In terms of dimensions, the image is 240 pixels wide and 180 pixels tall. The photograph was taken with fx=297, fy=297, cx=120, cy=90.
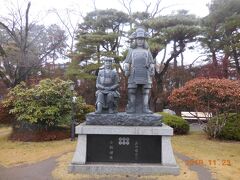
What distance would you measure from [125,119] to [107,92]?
0.97 m

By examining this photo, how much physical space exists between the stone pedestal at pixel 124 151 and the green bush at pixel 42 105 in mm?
5747

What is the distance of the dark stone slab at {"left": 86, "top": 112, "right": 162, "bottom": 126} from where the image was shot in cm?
737

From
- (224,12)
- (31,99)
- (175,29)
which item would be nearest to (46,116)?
(31,99)

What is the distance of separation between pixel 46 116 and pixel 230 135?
7926 millimetres

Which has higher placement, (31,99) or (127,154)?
(31,99)

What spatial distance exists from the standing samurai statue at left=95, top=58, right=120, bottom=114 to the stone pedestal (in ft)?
2.37

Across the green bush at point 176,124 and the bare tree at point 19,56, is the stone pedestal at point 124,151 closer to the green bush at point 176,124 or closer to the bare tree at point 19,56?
the green bush at point 176,124

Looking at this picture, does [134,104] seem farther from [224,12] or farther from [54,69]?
[54,69]

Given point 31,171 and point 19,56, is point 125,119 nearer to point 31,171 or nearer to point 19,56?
point 31,171

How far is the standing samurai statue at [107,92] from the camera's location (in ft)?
25.6

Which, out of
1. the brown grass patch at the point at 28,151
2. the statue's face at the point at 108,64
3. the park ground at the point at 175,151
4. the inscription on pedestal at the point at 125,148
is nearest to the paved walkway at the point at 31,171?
the park ground at the point at 175,151

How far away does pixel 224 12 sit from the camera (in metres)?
17.5

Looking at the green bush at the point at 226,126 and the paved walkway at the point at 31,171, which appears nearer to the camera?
the paved walkway at the point at 31,171

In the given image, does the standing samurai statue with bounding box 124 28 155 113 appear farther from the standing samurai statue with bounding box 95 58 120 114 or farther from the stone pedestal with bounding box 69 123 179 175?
the stone pedestal with bounding box 69 123 179 175
